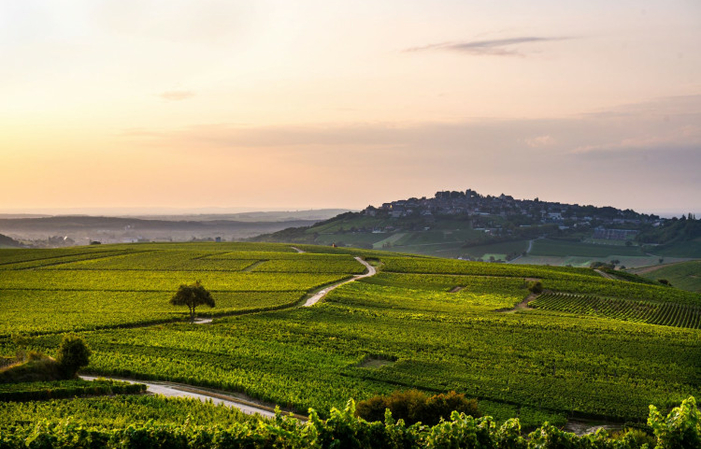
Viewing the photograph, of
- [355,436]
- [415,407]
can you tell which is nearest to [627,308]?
[415,407]

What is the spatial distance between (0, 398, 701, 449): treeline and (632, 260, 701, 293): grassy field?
436 feet

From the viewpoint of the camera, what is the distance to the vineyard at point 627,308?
67500 millimetres

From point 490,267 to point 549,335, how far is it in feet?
171

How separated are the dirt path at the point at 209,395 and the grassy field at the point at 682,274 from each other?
435 ft

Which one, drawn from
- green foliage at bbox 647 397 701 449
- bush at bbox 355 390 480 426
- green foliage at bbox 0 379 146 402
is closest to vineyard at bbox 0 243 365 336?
green foliage at bbox 0 379 146 402

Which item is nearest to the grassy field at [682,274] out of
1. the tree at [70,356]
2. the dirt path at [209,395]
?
the dirt path at [209,395]

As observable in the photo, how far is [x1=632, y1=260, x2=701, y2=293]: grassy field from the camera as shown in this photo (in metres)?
134

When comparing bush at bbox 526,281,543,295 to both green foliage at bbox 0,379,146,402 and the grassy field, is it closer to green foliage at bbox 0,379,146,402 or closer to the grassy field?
green foliage at bbox 0,379,146,402

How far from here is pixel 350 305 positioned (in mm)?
64938

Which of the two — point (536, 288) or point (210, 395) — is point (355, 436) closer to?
point (210, 395)

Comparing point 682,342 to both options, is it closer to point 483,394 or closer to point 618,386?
point 618,386

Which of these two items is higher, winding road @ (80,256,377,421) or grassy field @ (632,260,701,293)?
winding road @ (80,256,377,421)

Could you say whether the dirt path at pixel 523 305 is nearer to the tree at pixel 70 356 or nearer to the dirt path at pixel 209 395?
the dirt path at pixel 209 395

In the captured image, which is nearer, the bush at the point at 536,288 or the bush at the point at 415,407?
the bush at the point at 415,407
